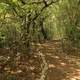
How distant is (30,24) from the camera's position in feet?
40.6

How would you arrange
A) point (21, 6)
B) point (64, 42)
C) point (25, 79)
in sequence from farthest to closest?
point (64, 42) → point (21, 6) → point (25, 79)

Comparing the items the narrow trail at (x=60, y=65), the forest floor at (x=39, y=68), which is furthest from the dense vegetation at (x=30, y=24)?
the narrow trail at (x=60, y=65)

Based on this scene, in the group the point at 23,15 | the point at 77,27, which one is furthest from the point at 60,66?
the point at 77,27

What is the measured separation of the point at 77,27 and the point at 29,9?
16.6 feet

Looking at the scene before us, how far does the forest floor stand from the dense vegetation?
44 cm

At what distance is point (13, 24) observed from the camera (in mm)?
15461

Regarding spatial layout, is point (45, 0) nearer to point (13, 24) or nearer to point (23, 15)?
point (23, 15)

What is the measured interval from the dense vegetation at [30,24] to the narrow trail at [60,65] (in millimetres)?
677

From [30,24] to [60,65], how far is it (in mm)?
2679

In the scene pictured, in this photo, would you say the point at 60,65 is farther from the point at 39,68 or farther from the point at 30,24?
the point at 30,24

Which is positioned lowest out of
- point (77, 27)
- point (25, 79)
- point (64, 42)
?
point (25, 79)

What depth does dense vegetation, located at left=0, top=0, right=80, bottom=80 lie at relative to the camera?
449 inches

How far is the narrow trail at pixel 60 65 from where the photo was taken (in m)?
10.5

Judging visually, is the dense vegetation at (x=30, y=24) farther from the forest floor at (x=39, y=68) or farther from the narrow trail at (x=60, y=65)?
the narrow trail at (x=60, y=65)
